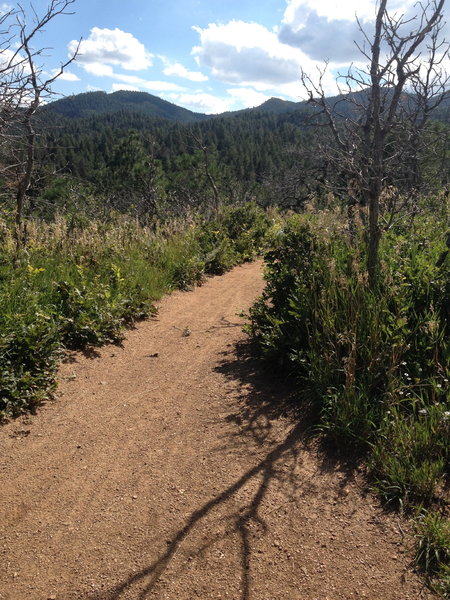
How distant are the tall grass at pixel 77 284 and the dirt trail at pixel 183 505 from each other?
1.23 ft

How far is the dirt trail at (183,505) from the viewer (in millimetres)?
2160

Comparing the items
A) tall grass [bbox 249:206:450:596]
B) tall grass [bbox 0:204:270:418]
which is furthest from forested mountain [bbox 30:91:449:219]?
tall grass [bbox 0:204:270:418]

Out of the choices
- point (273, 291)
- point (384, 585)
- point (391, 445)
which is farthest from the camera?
point (273, 291)

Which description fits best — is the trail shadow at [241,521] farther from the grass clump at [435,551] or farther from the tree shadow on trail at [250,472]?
the grass clump at [435,551]

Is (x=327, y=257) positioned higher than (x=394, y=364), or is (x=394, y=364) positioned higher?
(x=327, y=257)

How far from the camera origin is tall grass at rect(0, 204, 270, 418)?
12.5 ft

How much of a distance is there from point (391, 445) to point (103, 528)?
1793mm

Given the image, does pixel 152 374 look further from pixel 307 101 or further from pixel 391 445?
pixel 307 101

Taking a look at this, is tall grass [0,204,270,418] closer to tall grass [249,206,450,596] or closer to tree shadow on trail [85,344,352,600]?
tree shadow on trail [85,344,352,600]

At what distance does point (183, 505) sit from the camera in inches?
104

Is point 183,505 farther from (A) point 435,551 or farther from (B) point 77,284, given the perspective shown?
(B) point 77,284

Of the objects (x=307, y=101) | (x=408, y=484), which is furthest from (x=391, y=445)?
(x=307, y=101)

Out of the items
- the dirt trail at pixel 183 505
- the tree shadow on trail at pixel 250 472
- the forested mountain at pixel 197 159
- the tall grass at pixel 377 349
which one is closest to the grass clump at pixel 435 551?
the dirt trail at pixel 183 505

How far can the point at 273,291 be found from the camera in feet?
15.6
